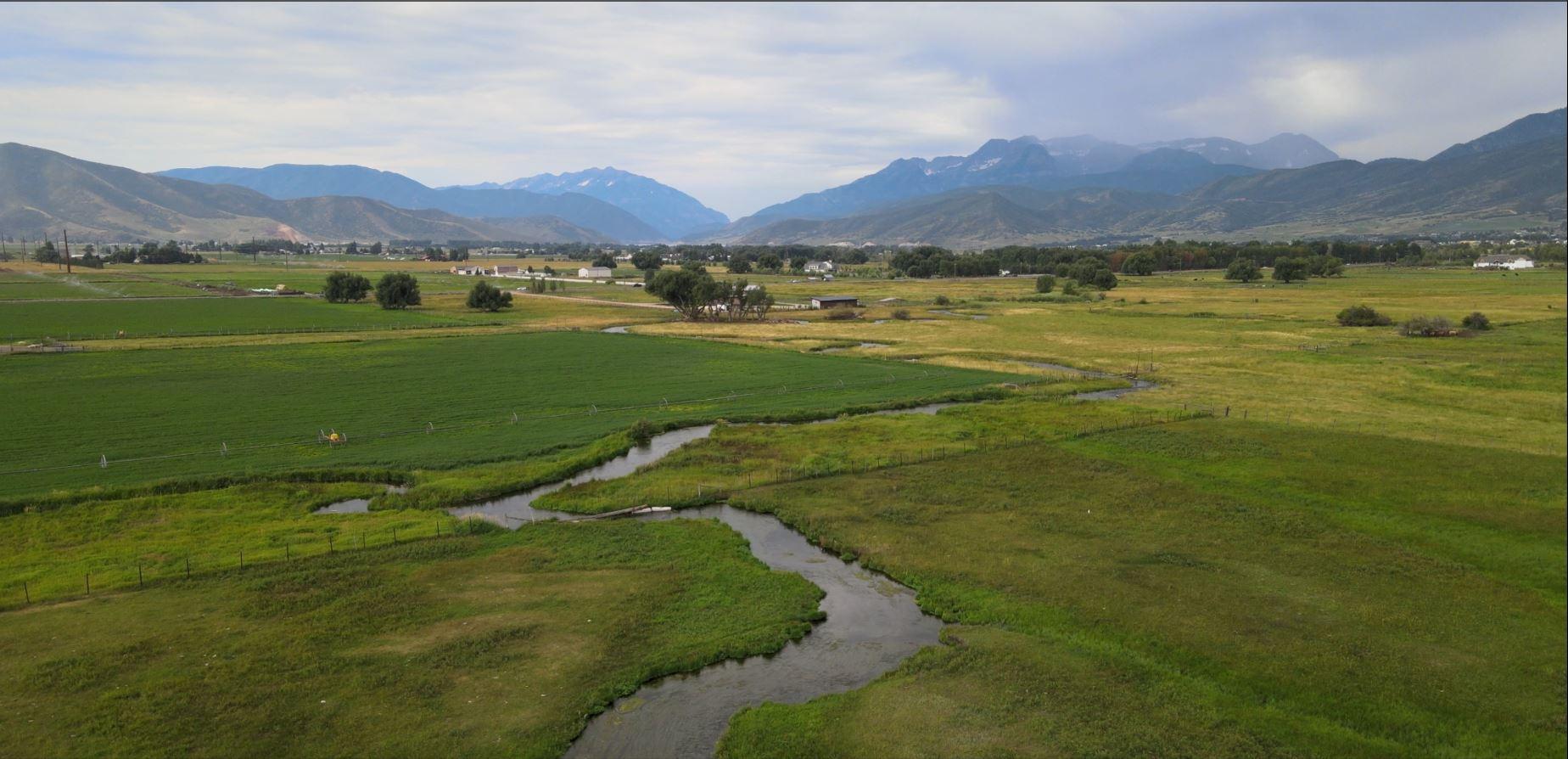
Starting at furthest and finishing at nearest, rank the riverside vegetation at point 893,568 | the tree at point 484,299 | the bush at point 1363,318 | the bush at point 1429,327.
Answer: the tree at point 484,299, the bush at point 1363,318, the bush at point 1429,327, the riverside vegetation at point 893,568

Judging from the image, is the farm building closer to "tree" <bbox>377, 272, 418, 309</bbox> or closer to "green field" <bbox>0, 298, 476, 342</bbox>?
"green field" <bbox>0, 298, 476, 342</bbox>

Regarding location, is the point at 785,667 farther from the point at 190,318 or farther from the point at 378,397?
the point at 190,318

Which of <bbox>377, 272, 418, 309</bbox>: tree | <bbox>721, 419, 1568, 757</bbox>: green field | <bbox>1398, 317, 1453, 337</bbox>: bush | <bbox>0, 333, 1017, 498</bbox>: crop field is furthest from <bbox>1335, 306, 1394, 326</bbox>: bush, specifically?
<bbox>377, 272, 418, 309</bbox>: tree

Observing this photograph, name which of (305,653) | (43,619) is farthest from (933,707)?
(43,619)

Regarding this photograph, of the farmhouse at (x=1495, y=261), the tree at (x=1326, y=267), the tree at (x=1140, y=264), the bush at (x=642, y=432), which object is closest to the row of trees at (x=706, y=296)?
the bush at (x=642, y=432)

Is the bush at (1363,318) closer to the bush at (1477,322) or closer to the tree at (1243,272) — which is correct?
the bush at (1477,322)

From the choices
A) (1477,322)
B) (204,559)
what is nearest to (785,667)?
(204,559)

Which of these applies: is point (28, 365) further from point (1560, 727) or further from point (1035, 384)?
point (1560, 727)
